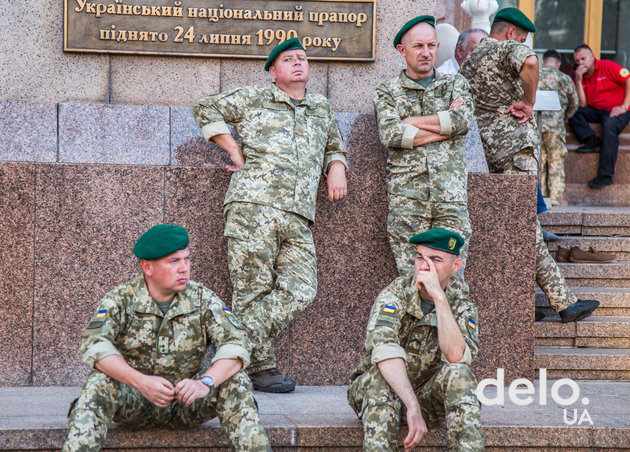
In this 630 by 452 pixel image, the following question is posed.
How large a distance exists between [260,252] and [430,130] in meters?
1.38

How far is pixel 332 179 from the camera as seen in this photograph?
20.2 feet

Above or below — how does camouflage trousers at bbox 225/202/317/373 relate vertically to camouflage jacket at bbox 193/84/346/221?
below

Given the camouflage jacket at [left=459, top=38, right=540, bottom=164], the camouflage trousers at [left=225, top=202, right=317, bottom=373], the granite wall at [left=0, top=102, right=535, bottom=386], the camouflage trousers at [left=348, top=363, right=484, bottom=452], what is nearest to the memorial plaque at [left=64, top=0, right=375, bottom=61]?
the granite wall at [left=0, top=102, right=535, bottom=386]

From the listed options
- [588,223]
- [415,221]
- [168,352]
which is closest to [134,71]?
[415,221]

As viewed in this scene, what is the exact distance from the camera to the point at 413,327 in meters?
5.12

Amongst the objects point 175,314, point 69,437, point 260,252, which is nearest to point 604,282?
point 260,252

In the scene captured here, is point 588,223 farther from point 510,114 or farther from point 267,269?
point 267,269

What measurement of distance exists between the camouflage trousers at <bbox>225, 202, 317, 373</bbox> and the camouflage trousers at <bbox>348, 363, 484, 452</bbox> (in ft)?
3.39

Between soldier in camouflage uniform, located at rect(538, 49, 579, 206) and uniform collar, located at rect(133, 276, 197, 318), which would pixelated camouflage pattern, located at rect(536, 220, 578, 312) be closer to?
uniform collar, located at rect(133, 276, 197, 318)

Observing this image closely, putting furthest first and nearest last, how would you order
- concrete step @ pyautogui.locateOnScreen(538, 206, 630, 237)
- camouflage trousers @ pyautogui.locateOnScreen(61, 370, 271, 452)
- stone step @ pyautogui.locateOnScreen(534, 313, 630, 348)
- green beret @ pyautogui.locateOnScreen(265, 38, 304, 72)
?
concrete step @ pyautogui.locateOnScreen(538, 206, 630, 237)
stone step @ pyautogui.locateOnScreen(534, 313, 630, 348)
green beret @ pyautogui.locateOnScreen(265, 38, 304, 72)
camouflage trousers @ pyautogui.locateOnScreen(61, 370, 271, 452)

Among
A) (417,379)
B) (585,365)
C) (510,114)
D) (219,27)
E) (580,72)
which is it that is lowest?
(585,365)

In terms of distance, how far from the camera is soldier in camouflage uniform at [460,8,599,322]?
22.5 ft

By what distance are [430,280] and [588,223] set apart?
13.4 ft

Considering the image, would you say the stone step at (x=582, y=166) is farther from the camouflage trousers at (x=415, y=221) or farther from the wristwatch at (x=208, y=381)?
the wristwatch at (x=208, y=381)
